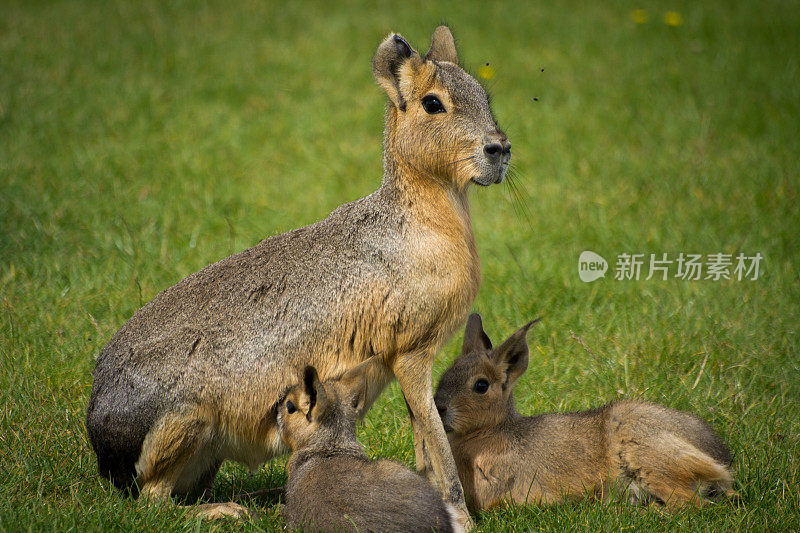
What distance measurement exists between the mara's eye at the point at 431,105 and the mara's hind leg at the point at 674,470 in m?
1.83

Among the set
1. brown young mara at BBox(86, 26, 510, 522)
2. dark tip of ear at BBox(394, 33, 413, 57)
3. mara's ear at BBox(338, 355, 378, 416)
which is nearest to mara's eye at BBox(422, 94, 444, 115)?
brown young mara at BBox(86, 26, 510, 522)

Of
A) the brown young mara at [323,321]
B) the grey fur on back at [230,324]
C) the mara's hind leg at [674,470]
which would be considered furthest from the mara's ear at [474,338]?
the mara's hind leg at [674,470]

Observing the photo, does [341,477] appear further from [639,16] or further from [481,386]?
[639,16]

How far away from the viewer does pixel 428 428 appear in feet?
13.6

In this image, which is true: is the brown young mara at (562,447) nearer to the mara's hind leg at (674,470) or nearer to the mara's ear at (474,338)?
the mara's hind leg at (674,470)

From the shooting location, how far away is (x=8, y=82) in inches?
403

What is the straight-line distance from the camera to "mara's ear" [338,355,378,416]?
4023mm

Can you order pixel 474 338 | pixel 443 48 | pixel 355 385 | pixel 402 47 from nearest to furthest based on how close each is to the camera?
pixel 355 385 → pixel 402 47 → pixel 474 338 → pixel 443 48

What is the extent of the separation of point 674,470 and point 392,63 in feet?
7.63

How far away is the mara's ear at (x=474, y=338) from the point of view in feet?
15.3

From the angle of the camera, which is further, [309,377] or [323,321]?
[323,321]

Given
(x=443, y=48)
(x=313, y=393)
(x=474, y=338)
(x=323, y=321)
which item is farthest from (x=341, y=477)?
(x=443, y=48)

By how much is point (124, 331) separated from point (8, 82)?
7.14 meters

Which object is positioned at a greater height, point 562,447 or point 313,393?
point 313,393
